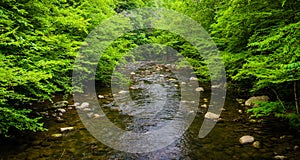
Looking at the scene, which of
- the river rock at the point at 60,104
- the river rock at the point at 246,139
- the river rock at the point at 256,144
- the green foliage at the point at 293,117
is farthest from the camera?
the river rock at the point at 60,104

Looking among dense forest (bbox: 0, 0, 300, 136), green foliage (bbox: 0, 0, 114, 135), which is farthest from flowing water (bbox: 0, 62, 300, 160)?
green foliage (bbox: 0, 0, 114, 135)

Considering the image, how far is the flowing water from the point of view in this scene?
4.49 m

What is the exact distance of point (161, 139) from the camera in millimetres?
5238

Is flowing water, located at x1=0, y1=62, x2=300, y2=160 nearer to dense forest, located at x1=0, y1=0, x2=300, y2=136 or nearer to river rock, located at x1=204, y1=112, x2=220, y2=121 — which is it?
river rock, located at x1=204, y1=112, x2=220, y2=121

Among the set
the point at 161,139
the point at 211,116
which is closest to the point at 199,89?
the point at 211,116

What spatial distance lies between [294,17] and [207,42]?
3.95 metres

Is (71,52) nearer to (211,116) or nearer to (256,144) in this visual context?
(211,116)

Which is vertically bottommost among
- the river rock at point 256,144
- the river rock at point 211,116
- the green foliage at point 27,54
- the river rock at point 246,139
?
the river rock at point 256,144

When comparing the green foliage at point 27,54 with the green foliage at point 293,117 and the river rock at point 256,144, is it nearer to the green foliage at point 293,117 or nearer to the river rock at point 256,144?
the river rock at point 256,144

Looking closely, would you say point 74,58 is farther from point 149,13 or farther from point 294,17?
point 149,13

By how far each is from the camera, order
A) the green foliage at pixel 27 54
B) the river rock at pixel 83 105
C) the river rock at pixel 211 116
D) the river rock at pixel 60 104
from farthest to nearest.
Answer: the river rock at pixel 83 105 < the river rock at pixel 60 104 < the river rock at pixel 211 116 < the green foliage at pixel 27 54

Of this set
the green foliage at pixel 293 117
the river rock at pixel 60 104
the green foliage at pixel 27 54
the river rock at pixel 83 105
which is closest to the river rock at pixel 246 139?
the green foliage at pixel 293 117

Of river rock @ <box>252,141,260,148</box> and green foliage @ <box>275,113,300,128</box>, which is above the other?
green foliage @ <box>275,113,300,128</box>

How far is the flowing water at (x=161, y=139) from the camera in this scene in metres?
4.49
